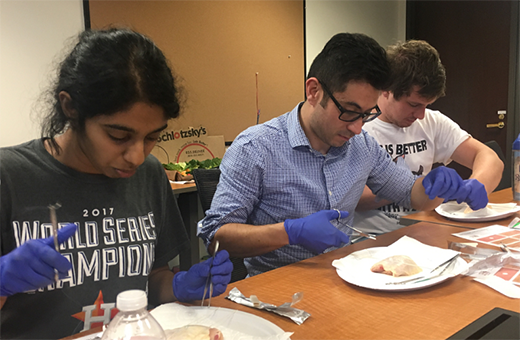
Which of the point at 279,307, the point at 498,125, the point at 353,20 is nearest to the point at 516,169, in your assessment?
the point at 279,307

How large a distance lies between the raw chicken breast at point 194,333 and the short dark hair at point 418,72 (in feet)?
4.71

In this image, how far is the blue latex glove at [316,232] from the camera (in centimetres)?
112

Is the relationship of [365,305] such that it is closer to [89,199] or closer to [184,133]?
[89,199]

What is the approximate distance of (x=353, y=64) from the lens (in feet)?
4.27

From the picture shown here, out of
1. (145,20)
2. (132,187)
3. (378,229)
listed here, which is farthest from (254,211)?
(145,20)

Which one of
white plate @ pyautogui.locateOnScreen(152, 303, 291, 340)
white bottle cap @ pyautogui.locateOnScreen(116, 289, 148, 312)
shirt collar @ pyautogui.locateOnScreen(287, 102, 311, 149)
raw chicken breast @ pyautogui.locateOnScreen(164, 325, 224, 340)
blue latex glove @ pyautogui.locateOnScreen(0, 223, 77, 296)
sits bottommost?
white plate @ pyautogui.locateOnScreen(152, 303, 291, 340)

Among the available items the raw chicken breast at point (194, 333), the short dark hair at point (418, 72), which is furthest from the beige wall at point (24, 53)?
the raw chicken breast at point (194, 333)

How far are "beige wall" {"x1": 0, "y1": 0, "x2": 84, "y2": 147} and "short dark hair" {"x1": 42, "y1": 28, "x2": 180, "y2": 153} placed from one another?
1663 mm

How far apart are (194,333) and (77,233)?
1.36ft

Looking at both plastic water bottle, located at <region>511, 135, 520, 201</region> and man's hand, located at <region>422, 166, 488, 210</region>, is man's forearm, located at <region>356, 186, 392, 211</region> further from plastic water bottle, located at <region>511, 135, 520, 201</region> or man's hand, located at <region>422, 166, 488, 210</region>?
plastic water bottle, located at <region>511, 135, 520, 201</region>

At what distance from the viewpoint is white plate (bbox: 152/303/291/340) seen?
2.35 feet

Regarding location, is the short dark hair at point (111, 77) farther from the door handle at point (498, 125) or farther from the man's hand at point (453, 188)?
the door handle at point (498, 125)

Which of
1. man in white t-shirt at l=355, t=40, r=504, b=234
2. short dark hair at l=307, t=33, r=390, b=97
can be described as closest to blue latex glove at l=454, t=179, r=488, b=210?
man in white t-shirt at l=355, t=40, r=504, b=234

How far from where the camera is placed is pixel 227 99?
3.35 meters
